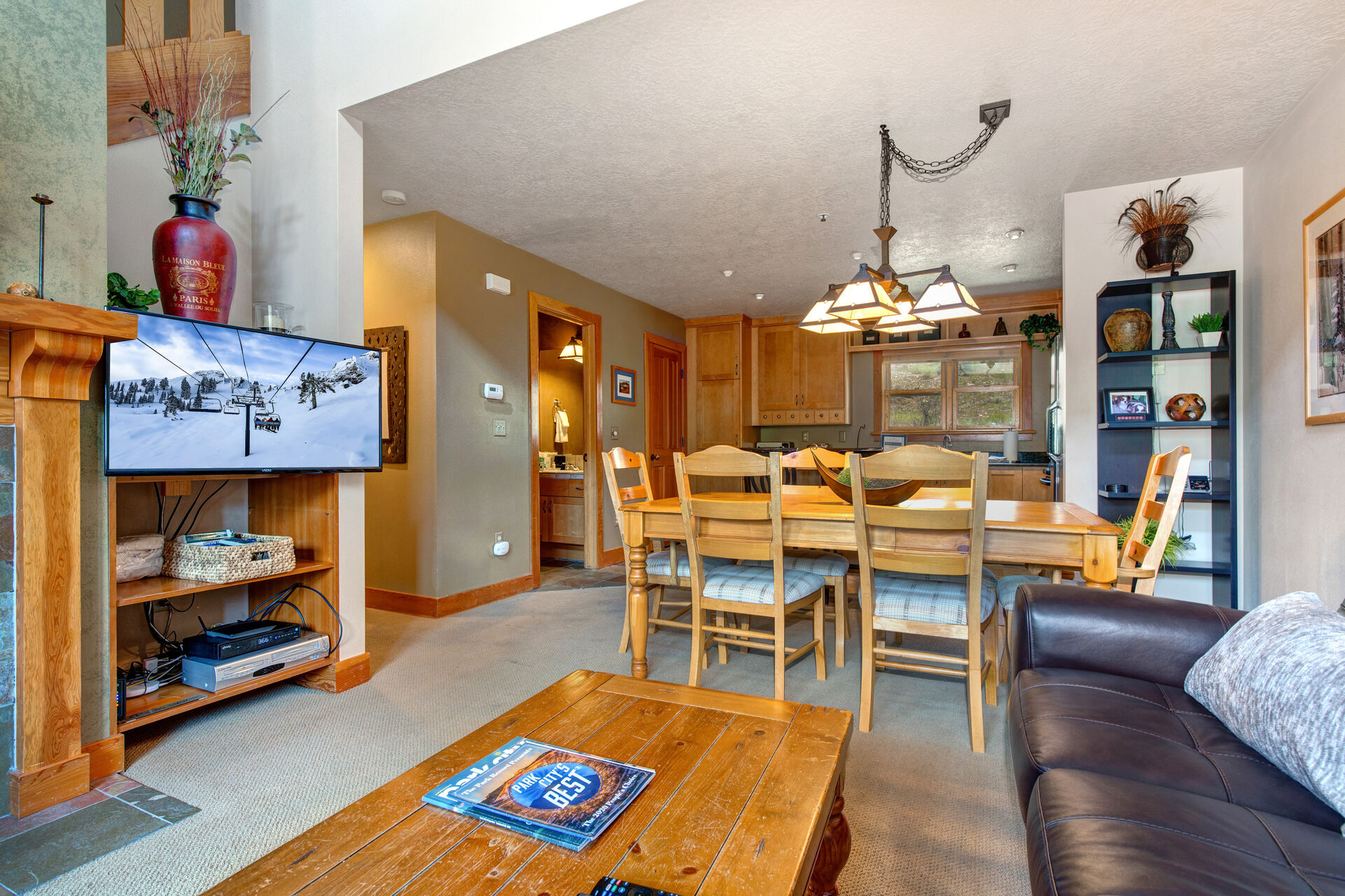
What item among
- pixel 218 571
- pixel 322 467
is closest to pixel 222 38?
pixel 322 467

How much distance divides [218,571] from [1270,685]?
2943 mm

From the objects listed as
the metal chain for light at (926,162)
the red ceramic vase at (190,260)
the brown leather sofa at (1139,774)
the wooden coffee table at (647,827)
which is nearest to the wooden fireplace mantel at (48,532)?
the red ceramic vase at (190,260)

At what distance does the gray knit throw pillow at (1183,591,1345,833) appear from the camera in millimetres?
1051

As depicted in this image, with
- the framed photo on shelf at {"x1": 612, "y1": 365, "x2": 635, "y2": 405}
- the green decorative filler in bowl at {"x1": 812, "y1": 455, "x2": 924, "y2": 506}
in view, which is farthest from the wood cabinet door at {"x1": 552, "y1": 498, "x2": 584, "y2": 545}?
the green decorative filler in bowl at {"x1": 812, "y1": 455, "x2": 924, "y2": 506}

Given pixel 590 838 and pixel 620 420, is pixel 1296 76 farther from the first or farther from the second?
pixel 620 420

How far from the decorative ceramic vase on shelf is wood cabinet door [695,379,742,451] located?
3.72m

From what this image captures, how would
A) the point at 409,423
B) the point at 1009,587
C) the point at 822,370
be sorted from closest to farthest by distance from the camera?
the point at 1009,587
the point at 409,423
the point at 822,370

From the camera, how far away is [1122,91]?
2.57 m

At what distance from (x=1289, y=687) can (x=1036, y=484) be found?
4884 millimetres

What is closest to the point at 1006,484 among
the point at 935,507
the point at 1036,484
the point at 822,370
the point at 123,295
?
the point at 1036,484

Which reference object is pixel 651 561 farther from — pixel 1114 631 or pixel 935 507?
pixel 1114 631

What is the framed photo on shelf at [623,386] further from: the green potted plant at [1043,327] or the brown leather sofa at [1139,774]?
the brown leather sofa at [1139,774]

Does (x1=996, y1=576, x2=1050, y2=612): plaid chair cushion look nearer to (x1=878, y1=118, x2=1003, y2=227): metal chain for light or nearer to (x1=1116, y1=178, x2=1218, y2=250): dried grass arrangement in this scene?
(x1=878, y1=118, x2=1003, y2=227): metal chain for light

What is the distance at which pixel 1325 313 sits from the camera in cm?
242
